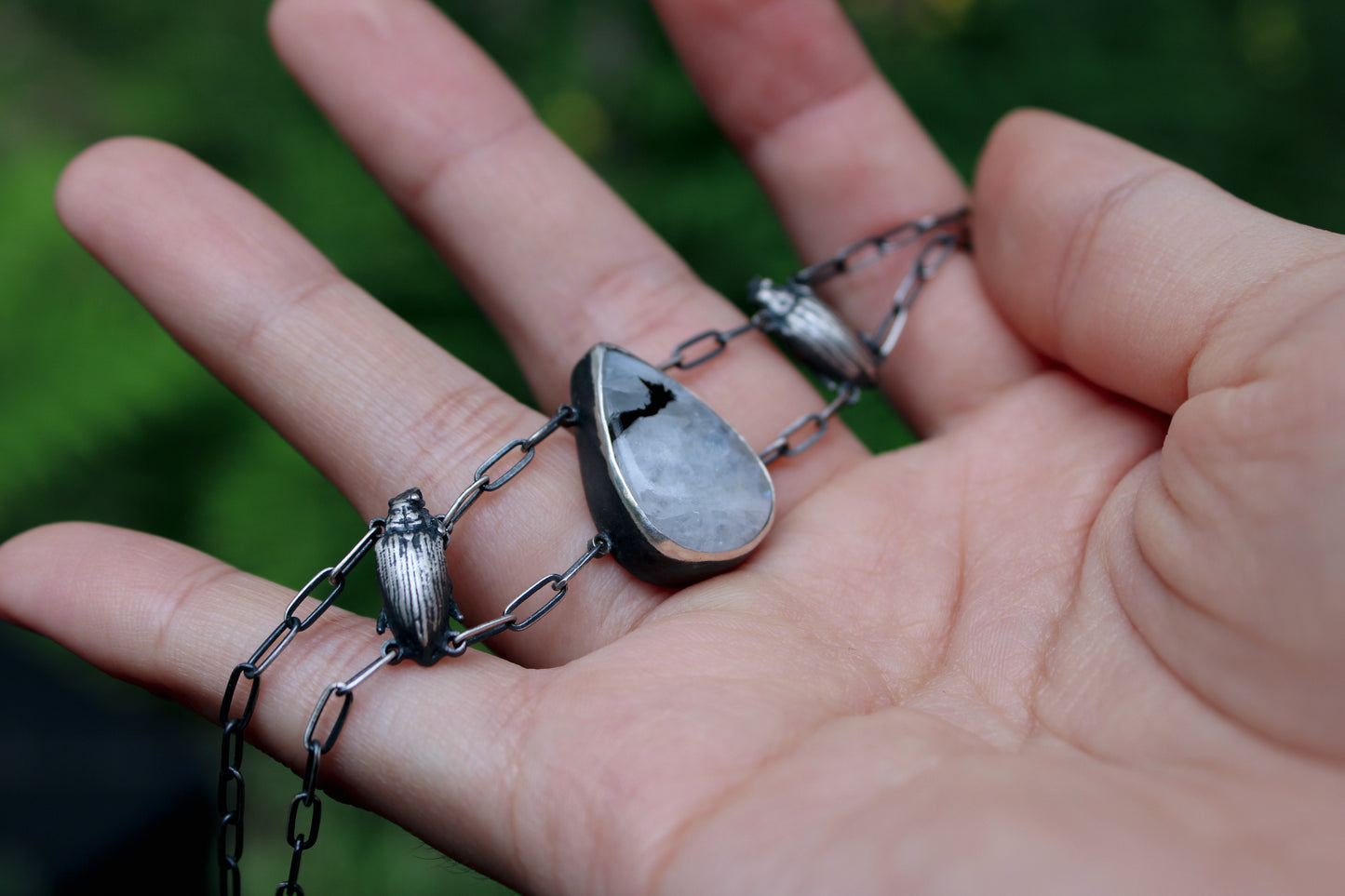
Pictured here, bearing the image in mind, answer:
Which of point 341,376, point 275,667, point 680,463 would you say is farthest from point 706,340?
point 275,667

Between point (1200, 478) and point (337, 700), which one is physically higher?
point (337, 700)

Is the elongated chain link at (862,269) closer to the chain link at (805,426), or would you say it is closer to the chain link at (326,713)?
the chain link at (805,426)

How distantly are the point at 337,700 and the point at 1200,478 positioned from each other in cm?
161

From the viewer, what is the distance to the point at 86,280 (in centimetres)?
345

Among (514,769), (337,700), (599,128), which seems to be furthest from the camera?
(599,128)

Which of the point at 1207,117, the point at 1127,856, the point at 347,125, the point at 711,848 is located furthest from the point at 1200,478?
the point at 1207,117

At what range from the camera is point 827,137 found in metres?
2.73

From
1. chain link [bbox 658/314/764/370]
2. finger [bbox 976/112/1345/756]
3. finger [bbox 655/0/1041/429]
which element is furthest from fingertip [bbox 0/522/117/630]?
finger [bbox 976/112/1345/756]

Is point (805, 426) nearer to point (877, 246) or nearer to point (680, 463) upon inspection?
point (680, 463)

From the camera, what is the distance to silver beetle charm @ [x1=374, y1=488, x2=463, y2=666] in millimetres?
1731

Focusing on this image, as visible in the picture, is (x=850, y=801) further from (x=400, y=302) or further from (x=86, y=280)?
(x=86, y=280)

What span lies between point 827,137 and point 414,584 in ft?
5.87

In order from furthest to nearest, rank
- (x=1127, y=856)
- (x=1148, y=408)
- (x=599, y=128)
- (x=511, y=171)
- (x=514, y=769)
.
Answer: (x=599, y=128) → (x=511, y=171) → (x=1148, y=408) → (x=514, y=769) → (x=1127, y=856)

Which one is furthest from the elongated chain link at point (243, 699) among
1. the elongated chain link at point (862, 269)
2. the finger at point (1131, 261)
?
the finger at point (1131, 261)
